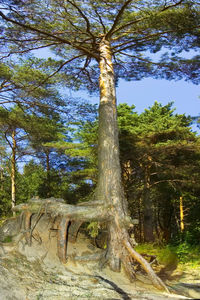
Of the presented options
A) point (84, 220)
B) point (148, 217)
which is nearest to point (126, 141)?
point (148, 217)

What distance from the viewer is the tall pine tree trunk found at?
4.98m

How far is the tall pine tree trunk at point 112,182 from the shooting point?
498 centimetres

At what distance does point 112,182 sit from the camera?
230 inches

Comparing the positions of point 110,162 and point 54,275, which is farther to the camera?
point 110,162

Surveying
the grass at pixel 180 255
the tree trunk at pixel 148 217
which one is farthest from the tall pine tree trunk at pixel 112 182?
the tree trunk at pixel 148 217

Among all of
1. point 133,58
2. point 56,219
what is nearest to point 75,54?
point 133,58

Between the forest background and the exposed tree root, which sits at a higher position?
the forest background

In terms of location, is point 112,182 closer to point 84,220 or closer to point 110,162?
point 110,162

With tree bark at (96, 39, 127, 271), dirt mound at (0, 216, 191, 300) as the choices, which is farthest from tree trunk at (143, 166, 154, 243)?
dirt mound at (0, 216, 191, 300)

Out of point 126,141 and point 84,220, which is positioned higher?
point 126,141

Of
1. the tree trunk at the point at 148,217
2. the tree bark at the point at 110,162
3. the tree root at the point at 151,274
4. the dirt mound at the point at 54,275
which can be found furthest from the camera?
the tree trunk at the point at 148,217

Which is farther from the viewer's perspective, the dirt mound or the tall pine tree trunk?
the tall pine tree trunk

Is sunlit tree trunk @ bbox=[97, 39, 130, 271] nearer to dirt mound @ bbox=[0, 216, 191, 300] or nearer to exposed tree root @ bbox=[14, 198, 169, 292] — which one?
exposed tree root @ bbox=[14, 198, 169, 292]

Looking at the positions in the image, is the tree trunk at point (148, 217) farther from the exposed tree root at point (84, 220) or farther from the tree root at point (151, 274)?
the tree root at point (151, 274)
